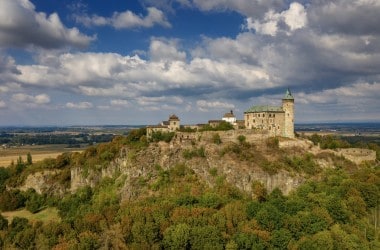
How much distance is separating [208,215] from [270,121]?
38584 mm

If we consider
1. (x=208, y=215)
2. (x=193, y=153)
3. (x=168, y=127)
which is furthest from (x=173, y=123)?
(x=208, y=215)

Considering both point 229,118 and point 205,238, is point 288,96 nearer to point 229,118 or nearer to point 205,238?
point 229,118

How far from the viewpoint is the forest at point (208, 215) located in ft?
190

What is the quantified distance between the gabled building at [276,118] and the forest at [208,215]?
10.5 meters

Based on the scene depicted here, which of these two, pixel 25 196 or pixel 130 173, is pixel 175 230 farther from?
pixel 25 196

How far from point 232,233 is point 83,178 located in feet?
155

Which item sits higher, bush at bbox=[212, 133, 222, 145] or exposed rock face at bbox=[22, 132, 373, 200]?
bush at bbox=[212, 133, 222, 145]

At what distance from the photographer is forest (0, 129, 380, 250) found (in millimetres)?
57938

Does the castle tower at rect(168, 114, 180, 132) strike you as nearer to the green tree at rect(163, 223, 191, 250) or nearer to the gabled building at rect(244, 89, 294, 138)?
the gabled building at rect(244, 89, 294, 138)

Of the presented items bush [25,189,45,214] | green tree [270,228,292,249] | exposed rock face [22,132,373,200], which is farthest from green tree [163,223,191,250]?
bush [25,189,45,214]

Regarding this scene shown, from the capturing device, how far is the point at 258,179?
3177 inches

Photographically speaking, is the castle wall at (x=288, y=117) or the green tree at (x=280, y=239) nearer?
the green tree at (x=280, y=239)

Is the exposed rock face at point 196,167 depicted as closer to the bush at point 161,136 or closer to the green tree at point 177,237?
the bush at point 161,136

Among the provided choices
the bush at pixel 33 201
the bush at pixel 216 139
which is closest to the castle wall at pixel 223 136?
the bush at pixel 216 139
